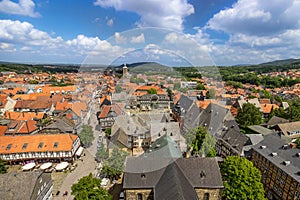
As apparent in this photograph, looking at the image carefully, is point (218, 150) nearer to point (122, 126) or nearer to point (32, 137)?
point (122, 126)

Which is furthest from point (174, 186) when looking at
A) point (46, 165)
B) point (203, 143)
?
point (46, 165)

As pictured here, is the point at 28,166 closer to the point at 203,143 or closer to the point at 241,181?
the point at 203,143

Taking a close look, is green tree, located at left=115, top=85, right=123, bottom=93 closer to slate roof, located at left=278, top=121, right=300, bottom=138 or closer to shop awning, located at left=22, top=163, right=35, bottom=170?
shop awning, located at left=22, top=163, right=35, bottom=170

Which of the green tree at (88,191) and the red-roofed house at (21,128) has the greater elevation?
the green tree at (88,191)

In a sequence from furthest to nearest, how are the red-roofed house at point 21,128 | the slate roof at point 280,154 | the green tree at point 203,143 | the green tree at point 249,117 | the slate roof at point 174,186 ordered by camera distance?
the green tree at point 249,117
the red-roofed house at point 21,128
the green tree at point 203,143
the slate roof at point 280,154
the slate roof at point 174,186

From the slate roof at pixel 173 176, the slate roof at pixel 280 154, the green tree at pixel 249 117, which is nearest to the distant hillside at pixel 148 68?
the slate roof at pixel 173 176

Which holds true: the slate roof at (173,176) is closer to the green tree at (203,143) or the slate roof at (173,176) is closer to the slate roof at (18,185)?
the green tree at (203,143)
